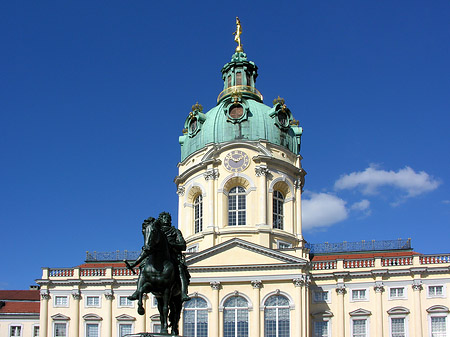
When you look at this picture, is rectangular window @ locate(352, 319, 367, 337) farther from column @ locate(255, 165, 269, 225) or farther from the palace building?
column @ locate(255, 165, 269, 225)

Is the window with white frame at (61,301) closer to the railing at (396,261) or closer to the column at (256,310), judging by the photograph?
the column at (256,310)

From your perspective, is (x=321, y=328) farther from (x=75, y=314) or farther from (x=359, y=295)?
(x=75, y=314)

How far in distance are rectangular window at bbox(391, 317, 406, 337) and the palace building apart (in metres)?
0.09

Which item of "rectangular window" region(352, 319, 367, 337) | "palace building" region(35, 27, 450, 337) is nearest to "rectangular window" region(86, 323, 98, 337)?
"palace building" region(35, 27, 450, 337)

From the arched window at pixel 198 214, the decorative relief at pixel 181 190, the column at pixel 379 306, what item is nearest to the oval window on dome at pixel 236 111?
the arched window at pixel 198 214

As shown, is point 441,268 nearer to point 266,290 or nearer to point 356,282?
point 356,282

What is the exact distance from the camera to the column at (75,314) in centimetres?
6131

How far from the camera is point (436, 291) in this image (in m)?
57.3

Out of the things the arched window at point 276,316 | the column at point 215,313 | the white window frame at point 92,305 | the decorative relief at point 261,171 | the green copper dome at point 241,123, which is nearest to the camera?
the arched window at point 276,316

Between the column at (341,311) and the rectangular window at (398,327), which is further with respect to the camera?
the column at (341,311)

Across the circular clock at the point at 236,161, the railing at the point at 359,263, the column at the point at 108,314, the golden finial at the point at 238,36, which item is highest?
the golden finial at the point at 238,36

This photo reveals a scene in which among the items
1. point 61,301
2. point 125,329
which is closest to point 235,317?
point 125,329

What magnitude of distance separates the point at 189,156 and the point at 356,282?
64.2ft

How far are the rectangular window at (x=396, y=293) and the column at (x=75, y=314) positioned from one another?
26.8 meters
